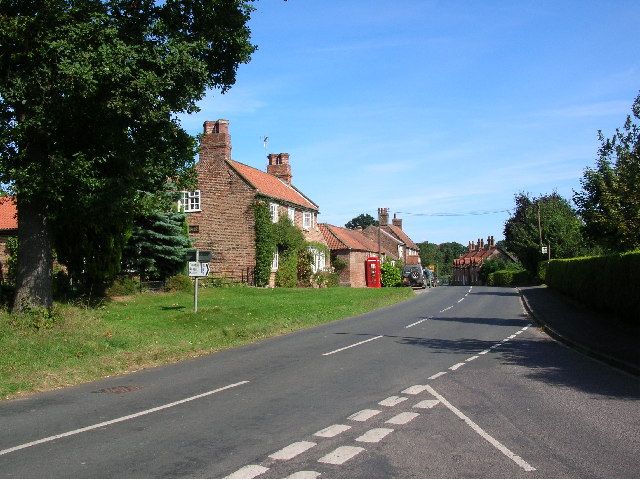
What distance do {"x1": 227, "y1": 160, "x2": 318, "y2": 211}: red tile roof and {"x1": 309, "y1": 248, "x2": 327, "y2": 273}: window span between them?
350 cm

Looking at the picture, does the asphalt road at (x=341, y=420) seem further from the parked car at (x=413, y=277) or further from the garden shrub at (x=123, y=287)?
the parked car at (x=413, y=277)

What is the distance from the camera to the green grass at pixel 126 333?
43.0 ft

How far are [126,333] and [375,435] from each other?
11.7 meters

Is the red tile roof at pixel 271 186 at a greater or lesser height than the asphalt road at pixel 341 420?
greater

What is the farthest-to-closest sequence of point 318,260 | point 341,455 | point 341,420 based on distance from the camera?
point 318,260, point 341,420, point 341,455

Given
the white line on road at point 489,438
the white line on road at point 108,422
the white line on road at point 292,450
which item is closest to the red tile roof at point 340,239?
the white line on road at point 108,422

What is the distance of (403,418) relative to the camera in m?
8.41

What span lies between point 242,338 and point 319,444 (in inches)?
496

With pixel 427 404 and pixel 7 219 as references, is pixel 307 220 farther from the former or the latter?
pixel 427 404

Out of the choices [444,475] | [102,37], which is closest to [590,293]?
[102,37]

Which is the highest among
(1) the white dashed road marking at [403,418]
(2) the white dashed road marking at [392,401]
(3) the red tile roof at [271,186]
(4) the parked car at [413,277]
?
(3) the red tile roof at [271,186]

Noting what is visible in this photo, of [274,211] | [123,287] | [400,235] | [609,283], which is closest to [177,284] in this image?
[123,287]

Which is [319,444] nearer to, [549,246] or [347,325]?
[347,325]

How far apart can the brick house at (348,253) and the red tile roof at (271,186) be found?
11371 millimetres
